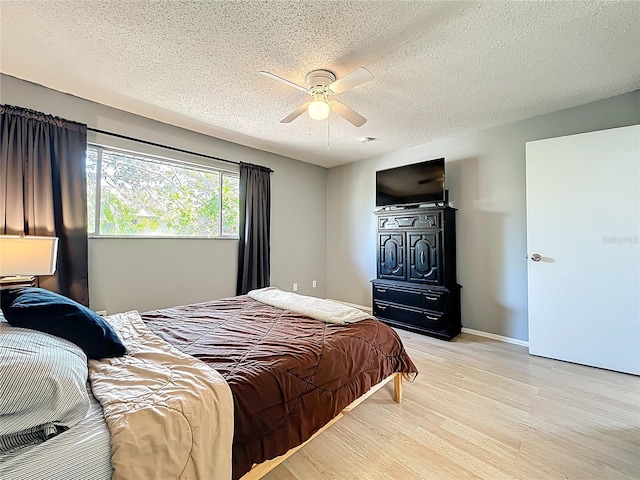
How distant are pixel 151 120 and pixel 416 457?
3.97 metres

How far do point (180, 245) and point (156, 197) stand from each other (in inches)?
25.0

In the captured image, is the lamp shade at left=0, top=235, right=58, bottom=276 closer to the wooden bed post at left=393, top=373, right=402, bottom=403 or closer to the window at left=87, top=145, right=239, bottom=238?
the window at left=87, top=145, right=239, bottom=238

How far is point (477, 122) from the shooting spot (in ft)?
10.8

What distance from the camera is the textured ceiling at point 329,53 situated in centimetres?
168

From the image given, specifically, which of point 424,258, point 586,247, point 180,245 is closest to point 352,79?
point 424,258

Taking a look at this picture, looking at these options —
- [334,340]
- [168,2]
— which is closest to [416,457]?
[334,340]

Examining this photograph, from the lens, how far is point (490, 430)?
1.77m

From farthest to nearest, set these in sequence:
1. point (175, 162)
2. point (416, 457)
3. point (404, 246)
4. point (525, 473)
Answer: point (404, 246)
point (175, 162)
point (416, 457)
point (525, 473)

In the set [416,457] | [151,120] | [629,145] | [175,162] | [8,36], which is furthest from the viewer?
[175,162]

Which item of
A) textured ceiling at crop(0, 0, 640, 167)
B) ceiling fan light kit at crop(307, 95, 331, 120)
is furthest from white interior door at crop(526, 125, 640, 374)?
ceiling fan light kit at crop(307, 95, 331, 120)

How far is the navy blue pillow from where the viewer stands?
1165mm

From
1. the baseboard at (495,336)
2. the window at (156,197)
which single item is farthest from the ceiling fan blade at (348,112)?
the baseboard at (495,336)

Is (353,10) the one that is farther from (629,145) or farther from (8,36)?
(629,145)

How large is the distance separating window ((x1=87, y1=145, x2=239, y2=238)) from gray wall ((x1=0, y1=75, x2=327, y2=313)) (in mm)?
130
